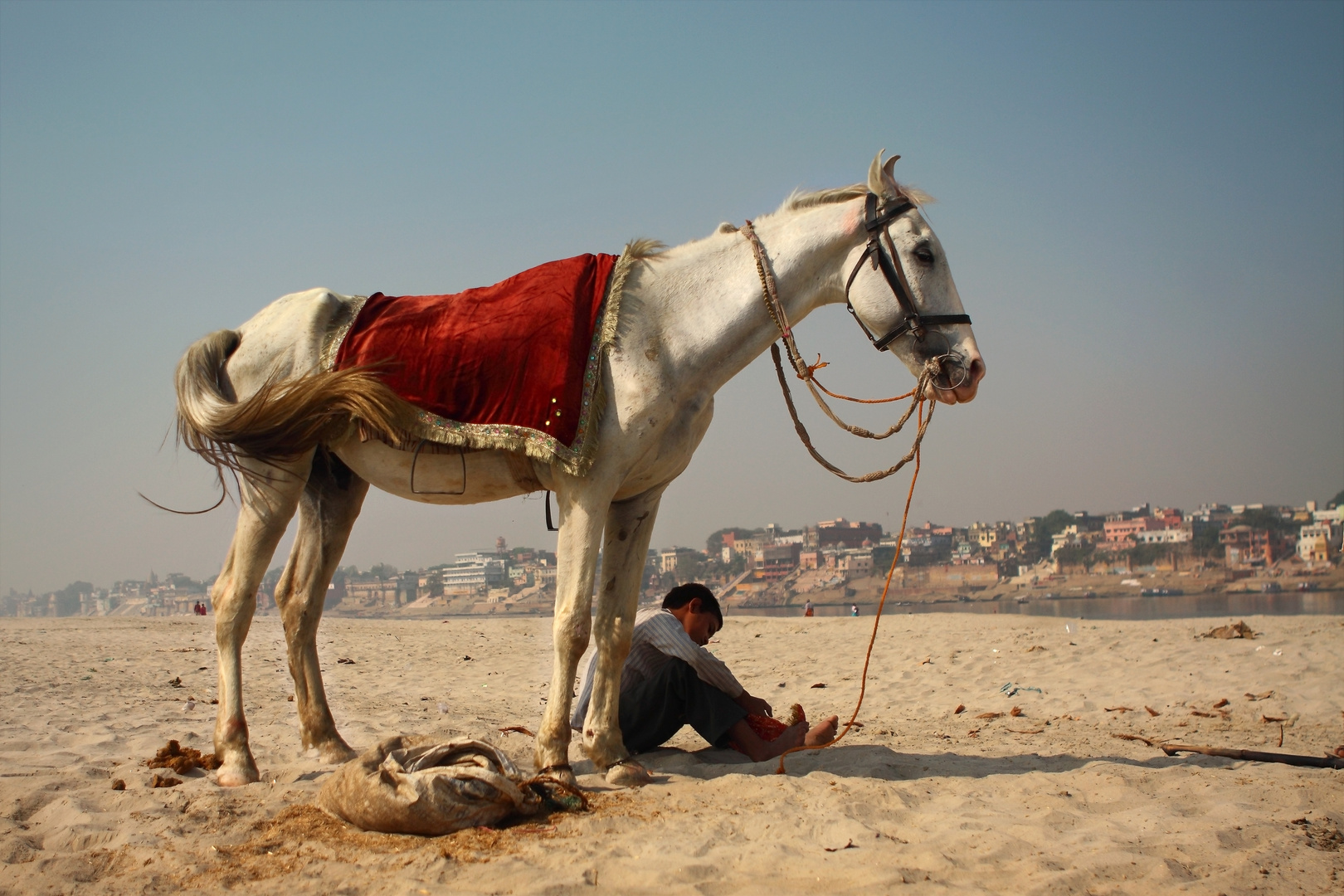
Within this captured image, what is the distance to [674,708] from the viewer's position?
16.1 ft

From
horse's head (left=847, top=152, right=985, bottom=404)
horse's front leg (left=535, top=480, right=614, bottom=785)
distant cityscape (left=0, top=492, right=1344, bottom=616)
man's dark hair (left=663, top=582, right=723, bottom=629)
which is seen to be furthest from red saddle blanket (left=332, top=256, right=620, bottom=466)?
distant cityscape (left=0, top=492, right=1344, bottom=616)

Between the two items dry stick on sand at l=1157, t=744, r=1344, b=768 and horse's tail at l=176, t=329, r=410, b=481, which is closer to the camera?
horse's tail at l=176, t=329, r=410, b=481

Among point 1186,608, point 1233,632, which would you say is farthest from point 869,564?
point 1233,632

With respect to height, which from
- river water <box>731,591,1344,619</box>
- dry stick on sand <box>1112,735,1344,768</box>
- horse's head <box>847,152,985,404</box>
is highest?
horse's head <box>847,152,985,404</box>

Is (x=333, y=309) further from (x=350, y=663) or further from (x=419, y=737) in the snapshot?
(x=350, y=663)

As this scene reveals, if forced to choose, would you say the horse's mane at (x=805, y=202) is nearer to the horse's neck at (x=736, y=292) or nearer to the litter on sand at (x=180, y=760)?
the horse's neck at (x=736, y=292)

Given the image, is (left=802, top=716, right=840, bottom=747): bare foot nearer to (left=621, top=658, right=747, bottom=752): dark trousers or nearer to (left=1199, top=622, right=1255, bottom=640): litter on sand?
(left=621, top=658, right=747, bottom=752): dark trousers

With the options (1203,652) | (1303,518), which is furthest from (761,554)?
(1203,652)

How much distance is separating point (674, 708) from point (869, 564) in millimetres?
115278

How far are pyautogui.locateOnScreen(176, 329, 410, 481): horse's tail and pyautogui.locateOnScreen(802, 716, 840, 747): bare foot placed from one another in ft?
9.13

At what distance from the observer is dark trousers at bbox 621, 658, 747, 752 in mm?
4836

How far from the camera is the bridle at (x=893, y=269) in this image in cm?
429

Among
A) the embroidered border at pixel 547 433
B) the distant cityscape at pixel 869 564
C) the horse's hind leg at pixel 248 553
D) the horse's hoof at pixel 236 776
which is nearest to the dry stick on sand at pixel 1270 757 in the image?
the embroidered border at pixel 547 433

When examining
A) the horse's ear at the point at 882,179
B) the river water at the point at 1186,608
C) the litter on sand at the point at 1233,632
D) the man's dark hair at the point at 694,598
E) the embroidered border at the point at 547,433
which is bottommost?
the river water at the point at 1186,608
